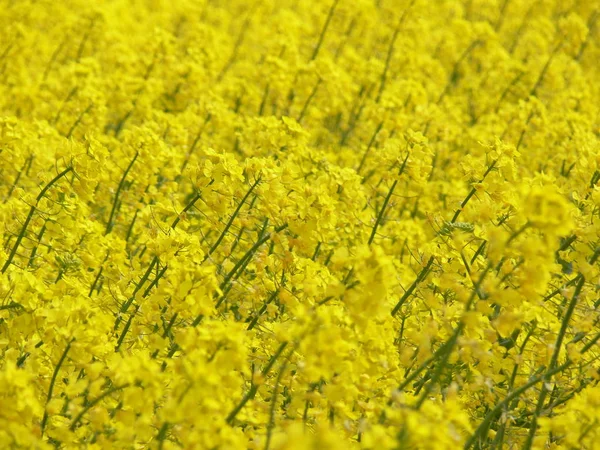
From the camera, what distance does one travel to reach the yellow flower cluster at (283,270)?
302cm

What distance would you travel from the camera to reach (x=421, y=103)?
271 inches

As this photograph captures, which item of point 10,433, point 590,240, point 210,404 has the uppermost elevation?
point 590,240

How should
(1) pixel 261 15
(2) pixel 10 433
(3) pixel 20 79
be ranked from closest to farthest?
(2) pixel 10 433
(3) pixel 20 79
(1) pixel 261 15

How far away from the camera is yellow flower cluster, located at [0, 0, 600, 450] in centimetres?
302

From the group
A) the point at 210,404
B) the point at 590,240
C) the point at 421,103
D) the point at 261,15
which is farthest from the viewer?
the point at 261,15

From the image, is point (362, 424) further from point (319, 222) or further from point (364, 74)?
point (364, 74)

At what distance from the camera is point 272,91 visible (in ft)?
24.0

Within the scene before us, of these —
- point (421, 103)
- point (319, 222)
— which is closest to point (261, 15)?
point (421, 103)

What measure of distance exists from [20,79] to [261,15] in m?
4.64

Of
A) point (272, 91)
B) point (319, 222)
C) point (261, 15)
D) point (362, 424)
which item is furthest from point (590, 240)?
point (261, 15)

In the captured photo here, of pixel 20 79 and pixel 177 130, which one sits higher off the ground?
pixel 177 130

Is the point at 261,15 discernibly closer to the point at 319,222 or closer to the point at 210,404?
the point at 319,222

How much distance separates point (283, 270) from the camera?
4.11 metres

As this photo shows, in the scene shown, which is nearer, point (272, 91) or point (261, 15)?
point (272, 91)
